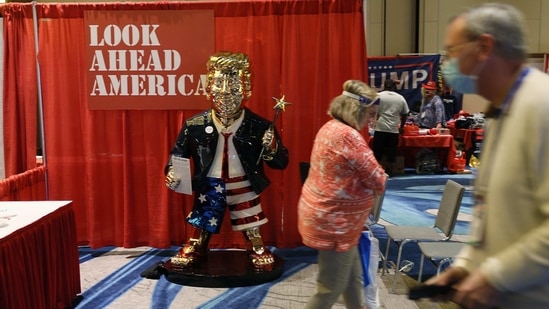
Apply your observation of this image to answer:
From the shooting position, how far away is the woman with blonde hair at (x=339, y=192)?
222 cm

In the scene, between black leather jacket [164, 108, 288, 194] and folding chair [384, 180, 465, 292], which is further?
black leather jacket [164, 108, 288, 194]

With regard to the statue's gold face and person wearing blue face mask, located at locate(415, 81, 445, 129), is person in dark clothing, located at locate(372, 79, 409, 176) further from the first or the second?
the statue's gold face

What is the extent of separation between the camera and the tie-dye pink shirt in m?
2.22

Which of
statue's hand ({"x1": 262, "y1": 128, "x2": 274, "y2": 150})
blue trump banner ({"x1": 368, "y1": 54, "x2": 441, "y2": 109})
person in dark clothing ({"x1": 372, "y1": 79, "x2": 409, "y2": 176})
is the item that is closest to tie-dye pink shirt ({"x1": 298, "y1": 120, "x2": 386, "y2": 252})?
statue's hand ({"x1": 262, "y1": 128, "x2": 274, "y2": 150})

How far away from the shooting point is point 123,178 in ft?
13.7

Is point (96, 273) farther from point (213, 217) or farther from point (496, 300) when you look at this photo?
point (496, 300)

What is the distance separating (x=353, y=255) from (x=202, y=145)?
164 cm

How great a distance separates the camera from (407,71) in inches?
384

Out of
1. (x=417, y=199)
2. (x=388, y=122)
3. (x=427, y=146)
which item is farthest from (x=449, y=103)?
(x=417, y=199)

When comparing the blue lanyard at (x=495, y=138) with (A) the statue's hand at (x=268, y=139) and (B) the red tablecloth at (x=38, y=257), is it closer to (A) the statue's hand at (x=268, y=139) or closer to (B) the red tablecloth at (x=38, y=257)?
(B) the red tablecloth at (x=38, y=257)

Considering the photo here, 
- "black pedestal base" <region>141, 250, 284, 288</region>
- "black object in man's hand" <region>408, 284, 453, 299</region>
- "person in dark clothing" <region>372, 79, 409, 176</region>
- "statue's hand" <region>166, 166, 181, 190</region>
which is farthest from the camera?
"person in dark clothing" <region>372, 79, 409, 176</region>

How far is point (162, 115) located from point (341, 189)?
228cm

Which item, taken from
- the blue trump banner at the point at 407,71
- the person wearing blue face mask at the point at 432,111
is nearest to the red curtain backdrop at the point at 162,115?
the person wearing blue face mask at the point at 432,111

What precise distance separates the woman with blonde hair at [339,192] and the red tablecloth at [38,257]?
1361 mm
